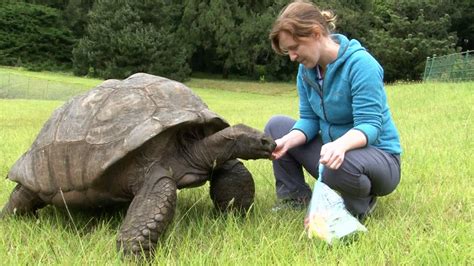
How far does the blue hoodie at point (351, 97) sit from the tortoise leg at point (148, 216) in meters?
1.07

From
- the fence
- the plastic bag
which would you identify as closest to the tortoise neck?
the plastic bag

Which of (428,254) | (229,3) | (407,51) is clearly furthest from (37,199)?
(229,3)

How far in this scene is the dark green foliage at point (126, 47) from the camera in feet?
127

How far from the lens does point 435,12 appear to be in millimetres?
39219

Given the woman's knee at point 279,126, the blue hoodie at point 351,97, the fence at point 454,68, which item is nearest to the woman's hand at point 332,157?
the blue hoodie at point 351,97

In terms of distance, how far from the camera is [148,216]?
8.49 feet

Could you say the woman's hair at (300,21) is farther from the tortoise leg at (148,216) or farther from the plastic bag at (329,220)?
the tortoise leg at (148,216)

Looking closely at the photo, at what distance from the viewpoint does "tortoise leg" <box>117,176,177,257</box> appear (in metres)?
2.50

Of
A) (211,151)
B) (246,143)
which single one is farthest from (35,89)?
(246,143)

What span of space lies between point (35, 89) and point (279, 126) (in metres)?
24.1

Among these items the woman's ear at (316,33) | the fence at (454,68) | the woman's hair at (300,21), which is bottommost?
the fence at (454,68)

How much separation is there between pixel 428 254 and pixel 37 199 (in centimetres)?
233

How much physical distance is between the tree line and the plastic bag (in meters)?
35.2

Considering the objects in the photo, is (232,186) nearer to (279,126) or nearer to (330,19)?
(279,126)
